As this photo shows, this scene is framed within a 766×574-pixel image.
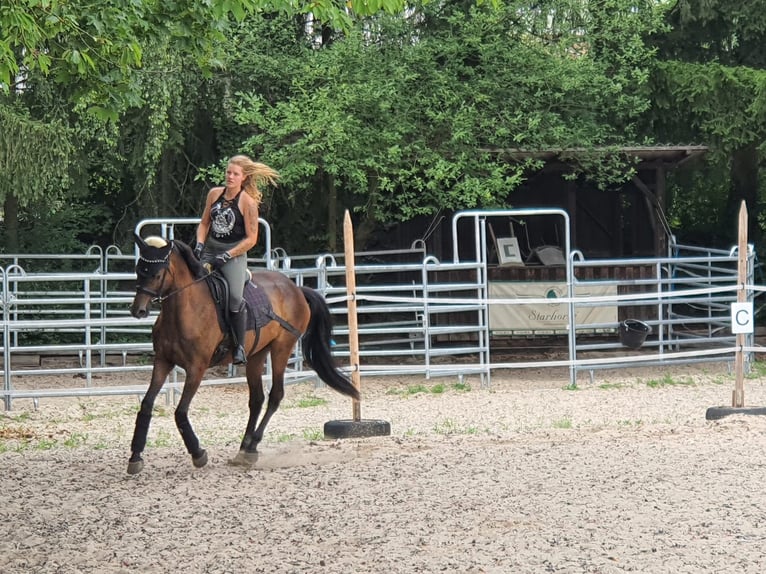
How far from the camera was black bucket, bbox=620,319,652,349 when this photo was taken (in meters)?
13.9

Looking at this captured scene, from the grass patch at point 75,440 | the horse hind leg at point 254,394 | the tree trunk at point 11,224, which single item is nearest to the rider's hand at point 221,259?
the horse hind leg at point 254,394

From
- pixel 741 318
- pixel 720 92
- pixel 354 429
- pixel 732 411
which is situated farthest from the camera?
pixel 720 92

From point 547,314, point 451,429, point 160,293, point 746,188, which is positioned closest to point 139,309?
point 160,293

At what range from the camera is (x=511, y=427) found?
10.9 m

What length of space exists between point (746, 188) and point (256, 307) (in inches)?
576

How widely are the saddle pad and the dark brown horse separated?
2 cm

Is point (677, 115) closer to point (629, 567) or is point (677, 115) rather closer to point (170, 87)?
point (170, 87)

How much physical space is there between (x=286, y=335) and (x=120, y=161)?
31.8 feet

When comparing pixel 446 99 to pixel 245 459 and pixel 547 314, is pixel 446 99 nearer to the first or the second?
pixel 547 314

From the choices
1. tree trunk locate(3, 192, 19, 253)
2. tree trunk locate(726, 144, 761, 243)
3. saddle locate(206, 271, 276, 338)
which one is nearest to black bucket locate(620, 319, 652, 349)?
saddle locate(206, 271, 276, 338)

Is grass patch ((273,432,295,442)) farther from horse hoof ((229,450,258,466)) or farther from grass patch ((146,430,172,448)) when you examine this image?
horse hoof ((229,450,258,466))

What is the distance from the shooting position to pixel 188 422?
8406mm

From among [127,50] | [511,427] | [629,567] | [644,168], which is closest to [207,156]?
[644,168]

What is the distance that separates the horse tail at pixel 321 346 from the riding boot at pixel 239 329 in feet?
3.41
